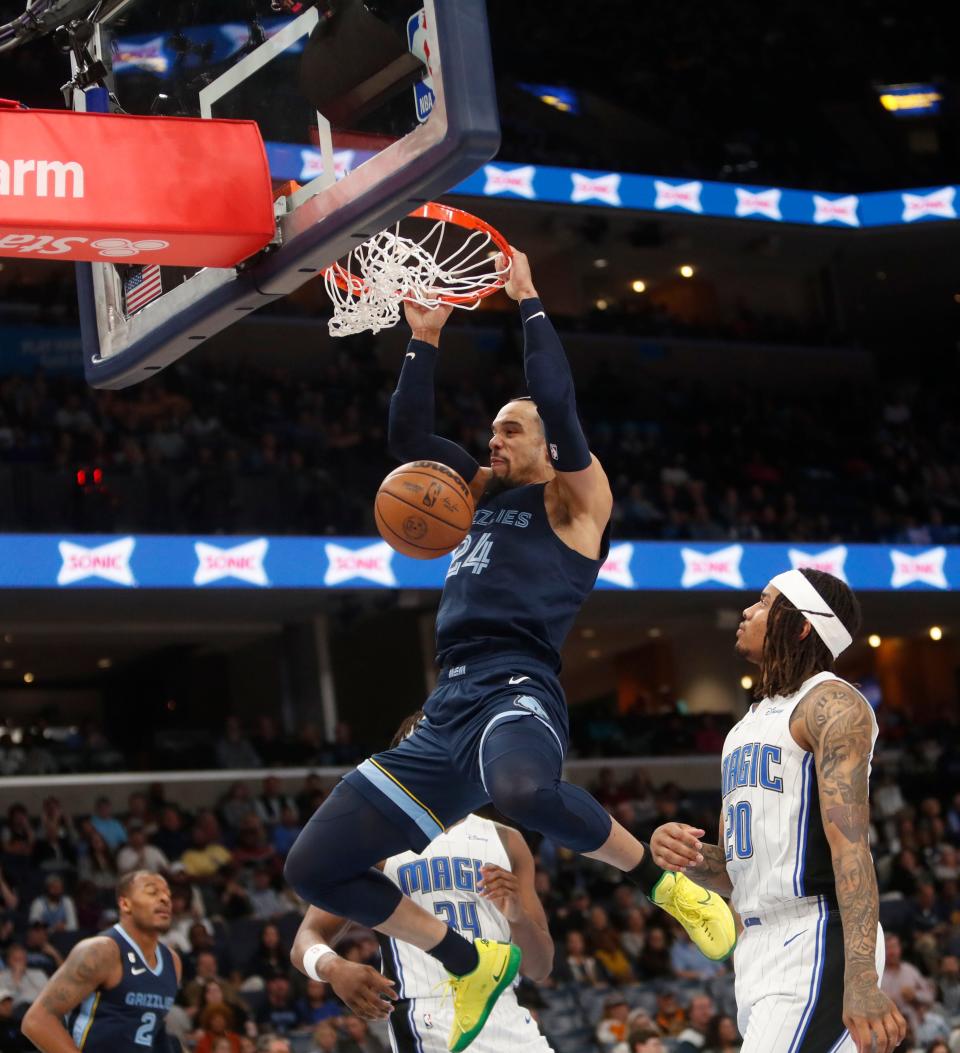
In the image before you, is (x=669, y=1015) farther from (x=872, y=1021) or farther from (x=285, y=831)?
(x=872, y=1021)

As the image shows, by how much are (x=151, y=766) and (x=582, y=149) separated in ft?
38.3

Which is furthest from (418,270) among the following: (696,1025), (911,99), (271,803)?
(911,99)

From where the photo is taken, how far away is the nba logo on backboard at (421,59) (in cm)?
444

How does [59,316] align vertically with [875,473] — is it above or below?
above

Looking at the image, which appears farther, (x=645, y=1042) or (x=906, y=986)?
(x=906, y=986)

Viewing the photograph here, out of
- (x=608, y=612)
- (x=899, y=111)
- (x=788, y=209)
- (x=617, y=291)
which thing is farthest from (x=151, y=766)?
(x=899, y=111)

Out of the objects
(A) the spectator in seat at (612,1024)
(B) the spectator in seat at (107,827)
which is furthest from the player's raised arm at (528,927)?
(B) the spectator in seat at (107,827)

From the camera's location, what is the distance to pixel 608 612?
2222cm

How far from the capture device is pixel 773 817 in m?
4.27

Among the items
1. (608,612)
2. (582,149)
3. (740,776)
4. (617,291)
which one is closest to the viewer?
(740,776)

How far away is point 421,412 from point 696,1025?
753cm

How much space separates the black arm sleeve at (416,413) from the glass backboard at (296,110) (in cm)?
60

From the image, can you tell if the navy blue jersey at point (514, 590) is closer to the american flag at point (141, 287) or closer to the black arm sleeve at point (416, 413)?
the black arm sleeve at point (416, 413)

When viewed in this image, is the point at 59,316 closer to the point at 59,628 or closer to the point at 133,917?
the point at 59,628
